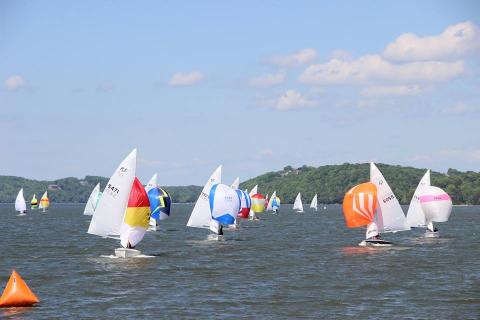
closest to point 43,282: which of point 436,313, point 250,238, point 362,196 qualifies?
point 436,313

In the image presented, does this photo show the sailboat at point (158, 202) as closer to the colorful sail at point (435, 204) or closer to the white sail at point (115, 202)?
the colorful sail at point (435, 204)

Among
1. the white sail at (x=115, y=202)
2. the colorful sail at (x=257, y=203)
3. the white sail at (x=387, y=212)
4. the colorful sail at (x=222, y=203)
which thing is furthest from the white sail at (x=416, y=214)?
the colorful sail at (x=257, y=203)

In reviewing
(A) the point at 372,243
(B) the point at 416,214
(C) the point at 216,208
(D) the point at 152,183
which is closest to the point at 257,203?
(D) the point at 152,183

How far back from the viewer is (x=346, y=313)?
1340 inches

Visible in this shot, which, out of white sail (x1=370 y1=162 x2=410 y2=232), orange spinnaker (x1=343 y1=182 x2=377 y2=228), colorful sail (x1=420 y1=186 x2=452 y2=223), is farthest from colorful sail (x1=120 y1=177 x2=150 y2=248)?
colorful sail (x1=420 y1=186 x2=452 y2=223)

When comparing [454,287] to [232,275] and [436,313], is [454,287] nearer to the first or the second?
[436,313]

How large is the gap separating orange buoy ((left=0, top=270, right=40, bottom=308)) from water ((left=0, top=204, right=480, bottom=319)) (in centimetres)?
65

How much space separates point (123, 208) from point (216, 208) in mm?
17246

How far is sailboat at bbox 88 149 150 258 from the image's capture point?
52.1 m

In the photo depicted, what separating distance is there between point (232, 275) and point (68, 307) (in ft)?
44.6

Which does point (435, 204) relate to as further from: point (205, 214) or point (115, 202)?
point (115, 202)

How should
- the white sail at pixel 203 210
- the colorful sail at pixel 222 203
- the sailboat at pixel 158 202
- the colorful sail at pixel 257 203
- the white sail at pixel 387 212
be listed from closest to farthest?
the white sail at pixel 387 212 → the colorful sail at pixel 222 203 → the white sail at pixel 203 210 → the sailboat at pixel 158 202 → the colorful sail at pixel 257 203

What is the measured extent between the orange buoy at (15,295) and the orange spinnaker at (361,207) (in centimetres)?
3075

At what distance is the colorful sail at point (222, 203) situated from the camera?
226 ft
